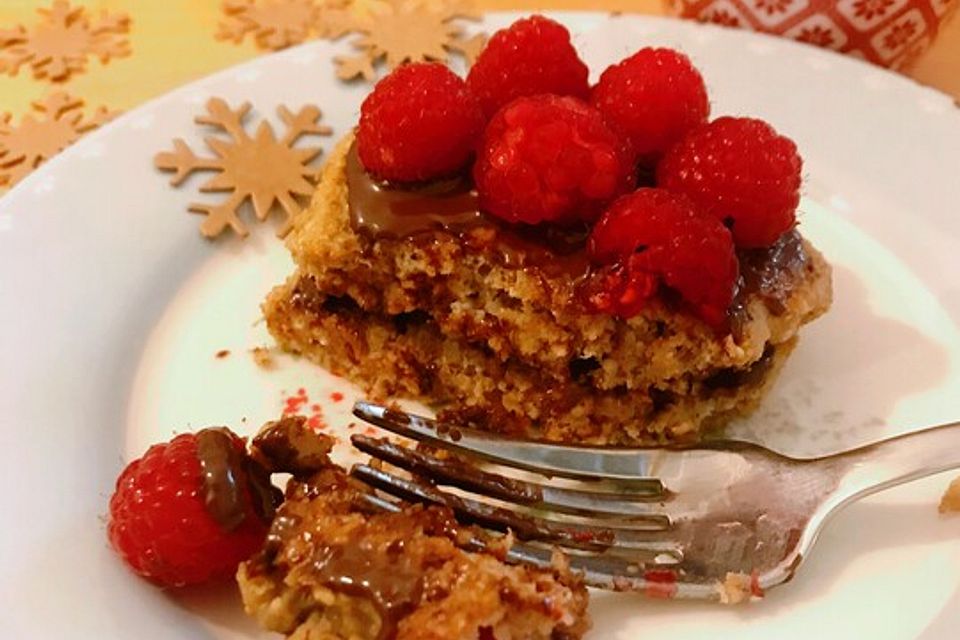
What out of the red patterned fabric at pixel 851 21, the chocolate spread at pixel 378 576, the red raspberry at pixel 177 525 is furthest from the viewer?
the red patterned fabric at pixel 851 21

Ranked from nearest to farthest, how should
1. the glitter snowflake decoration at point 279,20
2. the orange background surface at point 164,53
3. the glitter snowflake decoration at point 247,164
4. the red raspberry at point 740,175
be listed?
the red raspberry at point 740,175, the glitter snowflake decoration at point 247,164, the orange background surface at point 164,53, the glitter snowflake decoration at point 279,20

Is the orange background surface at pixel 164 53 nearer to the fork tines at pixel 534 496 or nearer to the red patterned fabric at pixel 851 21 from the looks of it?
the red patterned fabric at pixel 851 21

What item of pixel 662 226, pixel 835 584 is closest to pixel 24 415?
pixel 662 226

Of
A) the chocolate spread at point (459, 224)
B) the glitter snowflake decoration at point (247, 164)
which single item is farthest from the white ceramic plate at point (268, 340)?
the chocolate spread at point (459, 224)

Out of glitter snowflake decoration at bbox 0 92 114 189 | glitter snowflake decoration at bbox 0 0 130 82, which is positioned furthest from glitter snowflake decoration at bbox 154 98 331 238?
glitter snowflake decoration at bbox 0 0 130 82

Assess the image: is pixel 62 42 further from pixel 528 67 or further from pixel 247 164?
pixel 528 67

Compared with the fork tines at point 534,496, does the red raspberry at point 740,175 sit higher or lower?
higher

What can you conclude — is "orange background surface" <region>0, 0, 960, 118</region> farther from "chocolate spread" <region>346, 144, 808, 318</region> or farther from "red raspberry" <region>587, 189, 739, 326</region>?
"red raspberry" <region>587, 189, 739, 326</region>
